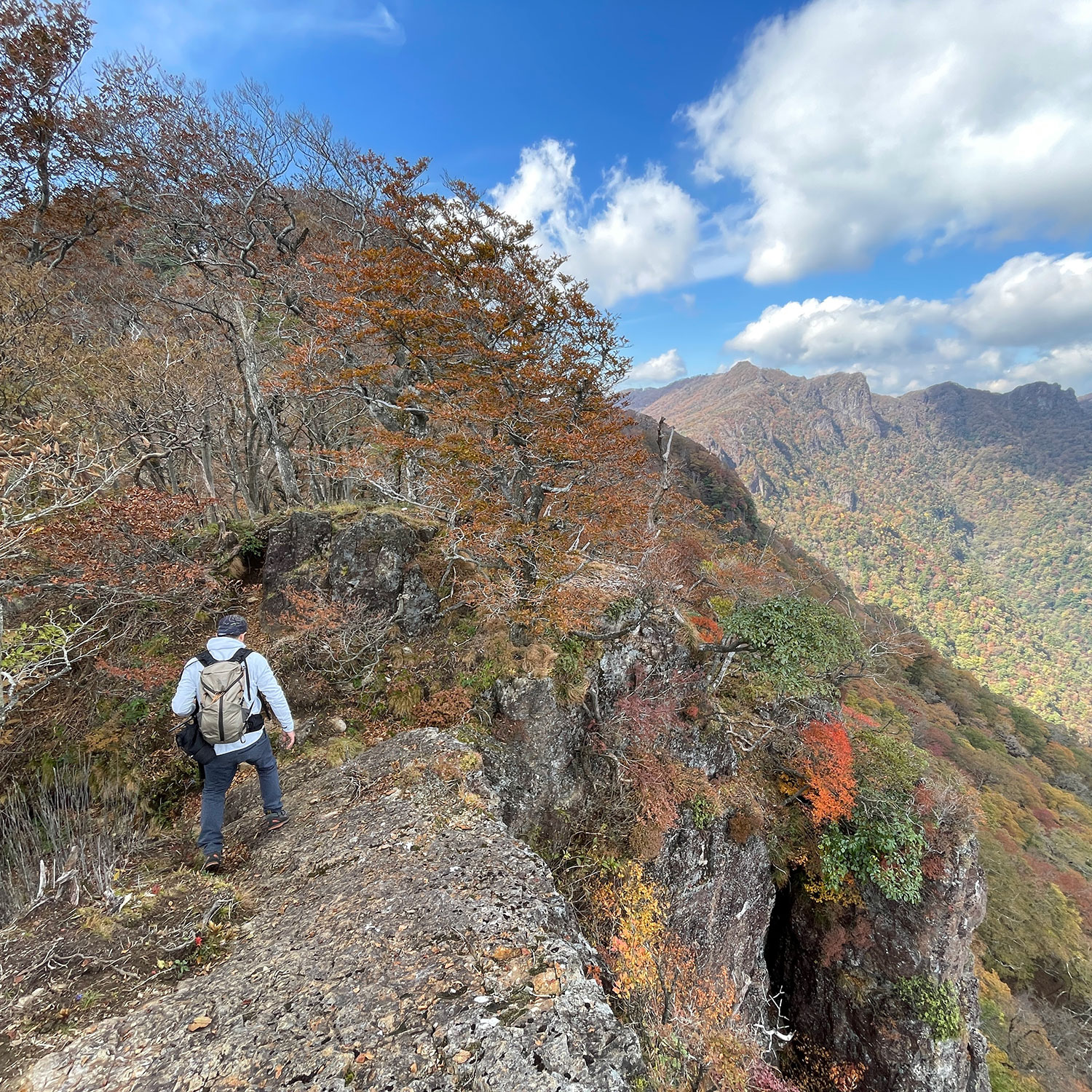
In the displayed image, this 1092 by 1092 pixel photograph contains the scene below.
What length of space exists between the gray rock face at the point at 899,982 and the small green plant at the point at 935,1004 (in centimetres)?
6

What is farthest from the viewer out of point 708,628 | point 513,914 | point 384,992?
point 708,628

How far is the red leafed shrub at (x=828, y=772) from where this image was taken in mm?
11844

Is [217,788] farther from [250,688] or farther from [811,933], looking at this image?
[811,933]

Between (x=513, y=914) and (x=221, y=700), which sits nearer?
(x=513, y=914)

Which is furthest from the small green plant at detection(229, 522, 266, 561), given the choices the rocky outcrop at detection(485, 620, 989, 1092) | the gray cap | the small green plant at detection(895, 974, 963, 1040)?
the small green plant at detection(895, 974, 963, 1040)

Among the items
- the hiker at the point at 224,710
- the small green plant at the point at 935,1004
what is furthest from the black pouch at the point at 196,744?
the small green plant at the point at 935,1004

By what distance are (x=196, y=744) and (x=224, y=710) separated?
22.6 inches

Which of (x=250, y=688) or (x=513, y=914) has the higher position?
(x=250, y=688)

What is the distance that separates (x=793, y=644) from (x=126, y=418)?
52.6 feet

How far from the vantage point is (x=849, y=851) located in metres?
12.0

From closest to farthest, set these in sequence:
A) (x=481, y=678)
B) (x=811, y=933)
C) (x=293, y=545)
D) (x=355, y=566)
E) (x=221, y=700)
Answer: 1. (x=221, y=700)
2. (x=481, y=678)
3. (x=355, y=566)
4. (x=293, y=545)
5. (x=811, y=933)

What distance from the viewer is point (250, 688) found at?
16.2 feet

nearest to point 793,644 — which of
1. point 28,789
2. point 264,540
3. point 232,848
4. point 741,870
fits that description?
point 741,870

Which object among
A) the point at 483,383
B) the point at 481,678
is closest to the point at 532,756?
the point at 481,678
